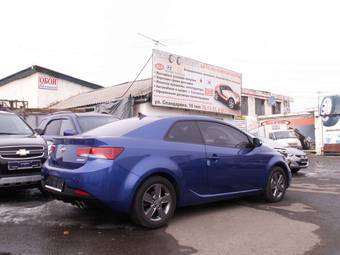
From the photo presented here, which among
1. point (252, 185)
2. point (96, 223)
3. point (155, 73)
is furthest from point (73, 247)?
point (155, 73)

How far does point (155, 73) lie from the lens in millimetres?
20812

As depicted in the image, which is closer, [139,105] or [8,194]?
[8,194]

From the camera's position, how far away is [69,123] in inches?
375

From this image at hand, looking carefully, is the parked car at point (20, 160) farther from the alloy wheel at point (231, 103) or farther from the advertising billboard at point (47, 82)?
the advertising billboard at point (47, 82)

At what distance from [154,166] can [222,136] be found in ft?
5.62

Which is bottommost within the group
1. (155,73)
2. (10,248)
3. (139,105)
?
(10,248)

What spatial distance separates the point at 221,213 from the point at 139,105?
1533 cm

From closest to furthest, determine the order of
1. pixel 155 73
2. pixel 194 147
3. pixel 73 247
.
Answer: pixel 73 247 → pixel 194 147 → pixel 155 73

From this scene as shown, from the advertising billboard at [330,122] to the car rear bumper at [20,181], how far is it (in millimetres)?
22766

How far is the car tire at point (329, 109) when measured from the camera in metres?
26.5

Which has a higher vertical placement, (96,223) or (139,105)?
(139,105)

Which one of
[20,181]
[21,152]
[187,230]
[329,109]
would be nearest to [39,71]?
[329,109]

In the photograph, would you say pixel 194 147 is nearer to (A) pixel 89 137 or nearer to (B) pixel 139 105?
(A) pixel 89 137

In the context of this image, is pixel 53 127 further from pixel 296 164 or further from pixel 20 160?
pixel 296 164
